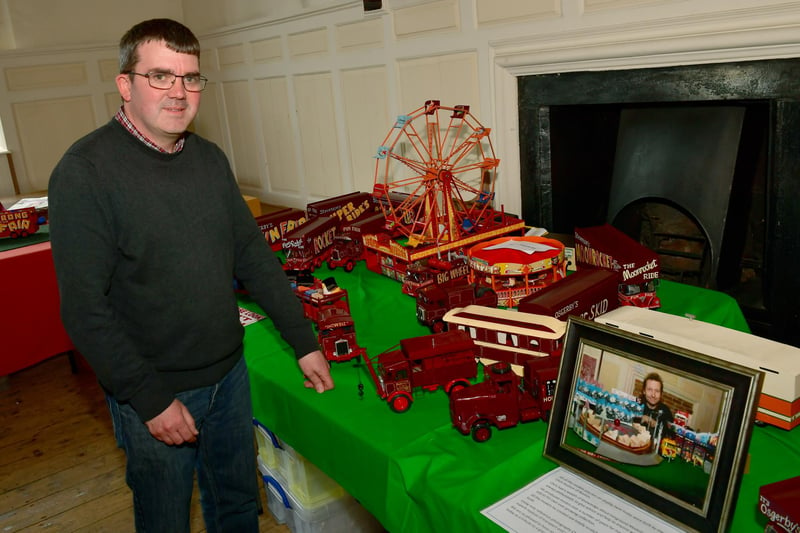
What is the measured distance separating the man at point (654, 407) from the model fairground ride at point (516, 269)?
893mm

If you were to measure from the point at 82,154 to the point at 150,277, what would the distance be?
0.27 m

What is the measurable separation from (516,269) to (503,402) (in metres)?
0.71

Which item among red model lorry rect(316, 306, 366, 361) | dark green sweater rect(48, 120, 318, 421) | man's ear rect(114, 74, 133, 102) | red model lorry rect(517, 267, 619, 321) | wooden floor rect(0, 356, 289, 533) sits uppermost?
man's ear rect(114, 74, 133, 102)

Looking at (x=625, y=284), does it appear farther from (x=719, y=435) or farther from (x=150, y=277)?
(x=150, y=277)

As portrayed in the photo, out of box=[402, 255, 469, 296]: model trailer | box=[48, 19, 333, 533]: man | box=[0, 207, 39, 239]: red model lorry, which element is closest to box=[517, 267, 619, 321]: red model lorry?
box=[402, 255, 469, 296]: model trailer

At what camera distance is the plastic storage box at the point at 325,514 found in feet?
6.57

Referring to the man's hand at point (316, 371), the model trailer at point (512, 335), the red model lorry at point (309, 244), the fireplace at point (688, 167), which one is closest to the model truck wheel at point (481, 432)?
the model trailer at point (512, 335)

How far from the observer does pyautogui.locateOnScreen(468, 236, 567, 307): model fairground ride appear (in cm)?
198

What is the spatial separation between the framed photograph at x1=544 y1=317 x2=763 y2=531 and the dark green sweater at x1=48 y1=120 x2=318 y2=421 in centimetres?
78

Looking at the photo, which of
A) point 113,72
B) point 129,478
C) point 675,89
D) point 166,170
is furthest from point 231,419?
point 113,72

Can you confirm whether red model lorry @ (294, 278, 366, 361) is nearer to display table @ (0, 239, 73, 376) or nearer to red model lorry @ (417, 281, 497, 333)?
red model lorry @ (417, 281, 497, 333)

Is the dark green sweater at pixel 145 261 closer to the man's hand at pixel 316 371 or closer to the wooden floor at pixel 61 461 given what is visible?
the man's hand at pixel 316 371

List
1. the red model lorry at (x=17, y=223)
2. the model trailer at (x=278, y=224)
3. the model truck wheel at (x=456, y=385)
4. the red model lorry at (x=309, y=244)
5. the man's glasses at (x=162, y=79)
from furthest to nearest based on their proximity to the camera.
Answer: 1. the red model lorry at (x=17, y=223)
2. the model trailer at (x=278, y=224)
3. the red model lorry at (x=309, y=244)
4. the model truck wheel at (x=456, y=385)
5. the man's glasses at (x=162, y=79)

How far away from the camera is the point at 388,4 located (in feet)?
10.9
